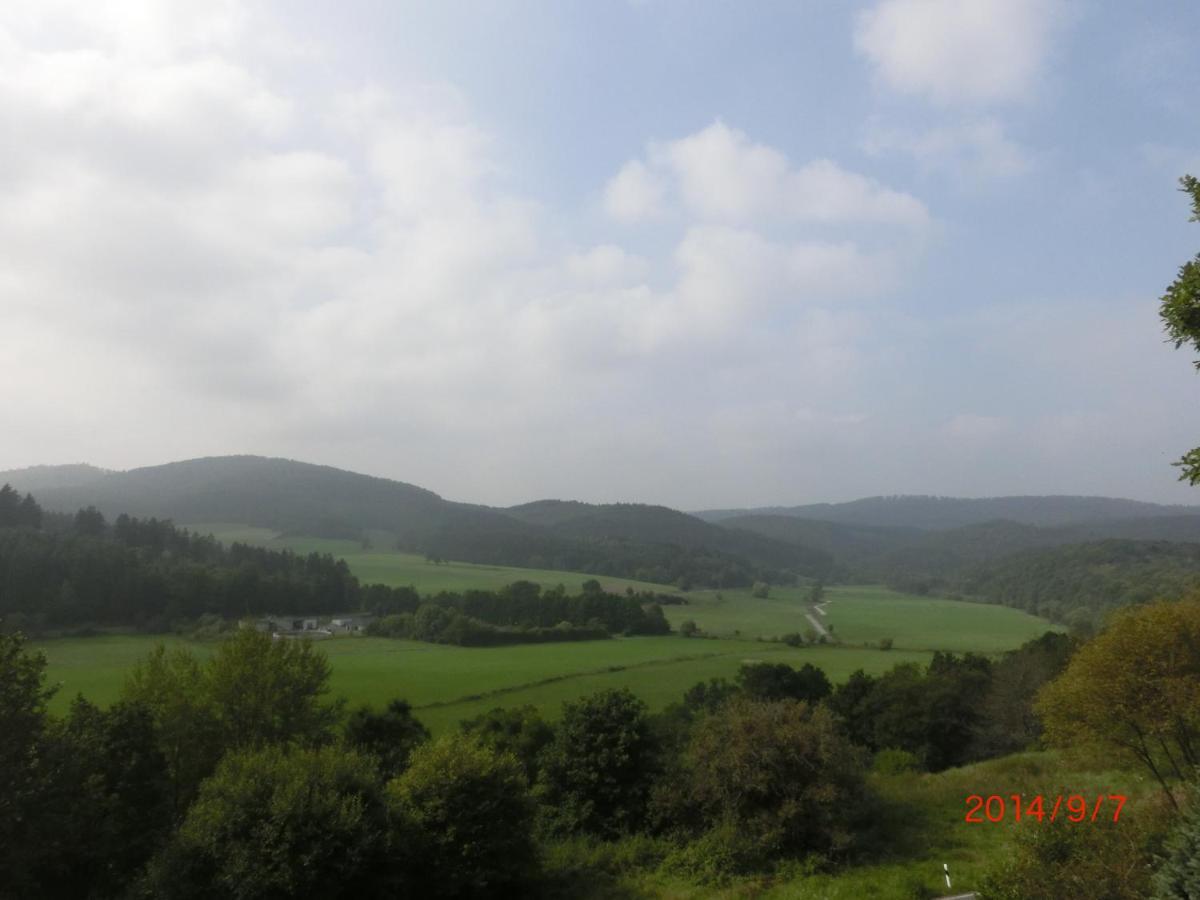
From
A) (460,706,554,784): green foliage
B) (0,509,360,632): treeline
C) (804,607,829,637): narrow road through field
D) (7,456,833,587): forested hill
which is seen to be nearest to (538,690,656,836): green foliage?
(460,706,554,784): green foliage

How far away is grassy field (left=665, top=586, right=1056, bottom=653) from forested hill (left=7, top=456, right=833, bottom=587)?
63.2 ft

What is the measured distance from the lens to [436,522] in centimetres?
15275

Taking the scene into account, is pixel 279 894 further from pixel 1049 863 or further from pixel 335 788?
pixel 1049 863

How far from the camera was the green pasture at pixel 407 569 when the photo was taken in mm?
95500

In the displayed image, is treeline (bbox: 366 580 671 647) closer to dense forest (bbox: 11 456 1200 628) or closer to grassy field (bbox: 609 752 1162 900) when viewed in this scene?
dense forest (bbox: 11 456 1200 628)

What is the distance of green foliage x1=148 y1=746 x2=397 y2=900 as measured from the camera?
14.2 meters

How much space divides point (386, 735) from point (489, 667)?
29.8 meters

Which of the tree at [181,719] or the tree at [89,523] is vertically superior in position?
the tree at [89,523]

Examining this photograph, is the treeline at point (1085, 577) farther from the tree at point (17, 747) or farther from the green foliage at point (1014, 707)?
the tree at point (17, 747)

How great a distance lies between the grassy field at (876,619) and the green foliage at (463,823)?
61.0 metres

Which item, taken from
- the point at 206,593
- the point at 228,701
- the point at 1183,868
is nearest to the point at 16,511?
the point at 206,593

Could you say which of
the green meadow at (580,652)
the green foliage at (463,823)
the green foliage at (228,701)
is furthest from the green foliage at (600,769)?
the green meadow at (580,652)

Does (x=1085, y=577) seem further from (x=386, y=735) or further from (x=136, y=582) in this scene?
(x=136, y=582)

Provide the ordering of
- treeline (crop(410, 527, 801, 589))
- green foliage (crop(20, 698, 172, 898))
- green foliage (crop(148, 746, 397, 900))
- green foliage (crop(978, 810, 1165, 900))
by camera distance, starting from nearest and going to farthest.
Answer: green foliage (crop(978, 810, 1165, 900)) → green foliage (crop(148, 746, 397, 900)) → green foliage (crop(20, 698, 172, 898)) → treeline (crop(410, 527, 801, 589))
